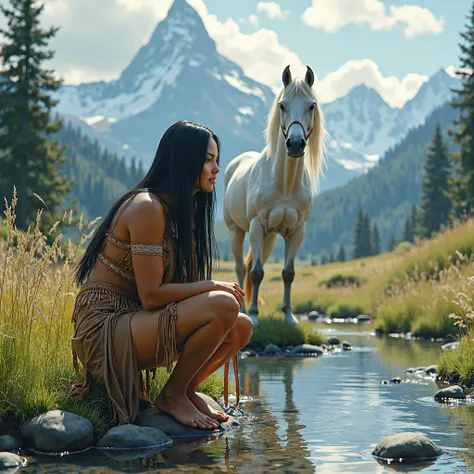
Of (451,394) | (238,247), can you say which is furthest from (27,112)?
(451,394)

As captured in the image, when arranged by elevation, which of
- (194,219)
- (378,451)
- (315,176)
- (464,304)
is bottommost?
(378,451)

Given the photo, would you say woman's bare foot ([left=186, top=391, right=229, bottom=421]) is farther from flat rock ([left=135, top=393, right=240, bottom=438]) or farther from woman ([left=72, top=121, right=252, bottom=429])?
flat rock ([left=135, top=393, right=240, bottom=438])

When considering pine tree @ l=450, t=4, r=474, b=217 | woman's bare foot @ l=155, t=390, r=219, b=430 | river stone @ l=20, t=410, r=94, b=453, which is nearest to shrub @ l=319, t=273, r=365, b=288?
pine tree @ l=450, t=4, r=474, b=217

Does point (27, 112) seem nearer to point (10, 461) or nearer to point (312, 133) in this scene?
point (312, 133)

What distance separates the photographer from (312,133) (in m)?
10.8

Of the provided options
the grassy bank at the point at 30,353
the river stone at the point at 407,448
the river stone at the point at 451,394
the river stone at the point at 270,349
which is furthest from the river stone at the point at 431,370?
the river stone at the point at 407,448

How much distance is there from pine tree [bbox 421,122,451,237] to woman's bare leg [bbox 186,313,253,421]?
172 ft

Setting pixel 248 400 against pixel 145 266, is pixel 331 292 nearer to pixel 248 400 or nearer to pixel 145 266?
pixel 248 400

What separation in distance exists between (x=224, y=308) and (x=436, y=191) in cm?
5480

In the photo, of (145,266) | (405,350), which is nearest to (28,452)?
(145,266)

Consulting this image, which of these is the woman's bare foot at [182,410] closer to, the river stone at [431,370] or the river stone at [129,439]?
the river stone at [129,439]

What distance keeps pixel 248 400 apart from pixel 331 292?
2051 cm

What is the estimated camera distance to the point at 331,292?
27.5 m

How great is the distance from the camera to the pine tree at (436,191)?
57.6 meters
